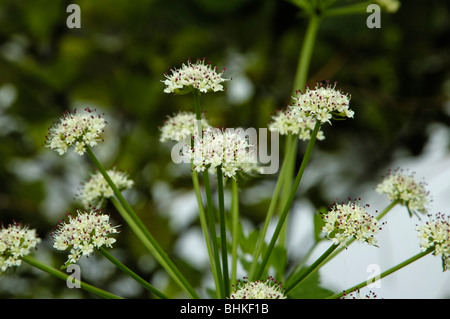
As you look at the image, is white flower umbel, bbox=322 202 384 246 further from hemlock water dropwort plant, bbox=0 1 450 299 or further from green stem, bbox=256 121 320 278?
green stem, bbox=256 121 320 278

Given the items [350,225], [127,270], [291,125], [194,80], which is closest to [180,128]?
[194,80]

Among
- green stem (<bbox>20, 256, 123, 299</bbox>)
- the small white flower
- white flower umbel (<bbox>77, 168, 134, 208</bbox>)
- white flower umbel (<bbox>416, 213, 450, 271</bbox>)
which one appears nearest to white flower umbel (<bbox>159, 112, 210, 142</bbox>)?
white flower umbel (<bbox>77, 168, 134, 208</bbox>)

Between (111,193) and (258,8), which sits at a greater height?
(258,8)

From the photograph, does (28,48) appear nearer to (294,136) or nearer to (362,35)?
(362,35)

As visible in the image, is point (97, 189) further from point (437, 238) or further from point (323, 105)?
point (437, 238)
